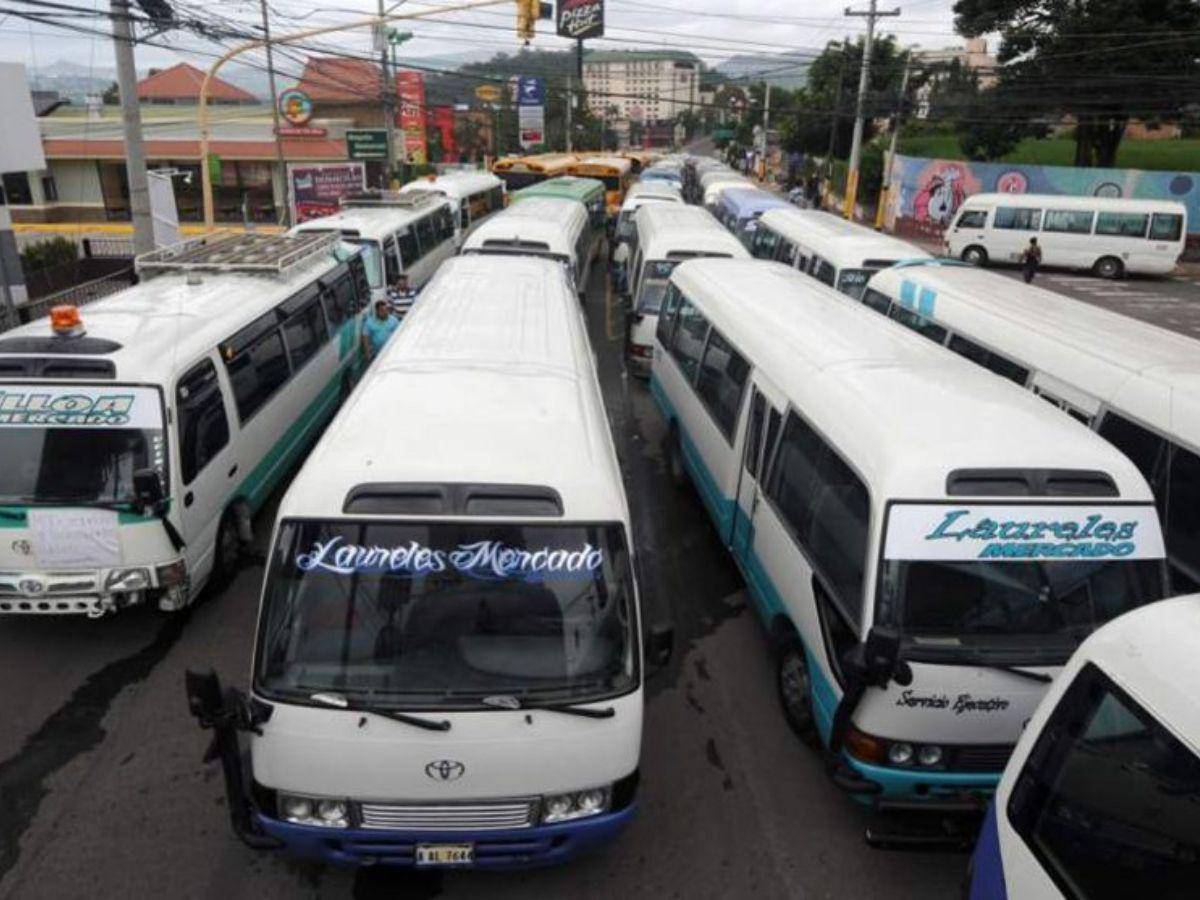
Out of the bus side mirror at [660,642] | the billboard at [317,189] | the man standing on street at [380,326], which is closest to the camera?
the bus side mirror at [660,642]

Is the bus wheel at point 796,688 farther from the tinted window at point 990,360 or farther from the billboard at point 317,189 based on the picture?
the billboard at point 317,189

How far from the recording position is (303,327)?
10289 mm

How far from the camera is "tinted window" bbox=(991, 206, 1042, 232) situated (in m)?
27.7

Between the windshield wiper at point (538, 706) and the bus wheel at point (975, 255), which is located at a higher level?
the windshield wiper at point (538, 706)

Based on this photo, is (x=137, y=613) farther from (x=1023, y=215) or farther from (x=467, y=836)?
(x=1023, y=215)

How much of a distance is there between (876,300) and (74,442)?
982 cm

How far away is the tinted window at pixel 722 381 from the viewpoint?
7840mm

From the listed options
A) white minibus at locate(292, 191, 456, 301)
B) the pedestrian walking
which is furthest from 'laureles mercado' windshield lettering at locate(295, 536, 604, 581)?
the pedestrian walking

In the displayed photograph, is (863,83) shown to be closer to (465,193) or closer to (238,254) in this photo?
(465,193)

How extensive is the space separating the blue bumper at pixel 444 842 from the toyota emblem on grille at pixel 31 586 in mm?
3141

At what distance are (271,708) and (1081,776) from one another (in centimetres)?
339

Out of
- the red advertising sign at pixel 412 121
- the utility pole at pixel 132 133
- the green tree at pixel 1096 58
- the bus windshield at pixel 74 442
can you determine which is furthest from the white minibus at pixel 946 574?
the red advertising sign at pixel 412 121

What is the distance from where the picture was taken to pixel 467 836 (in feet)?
13.6

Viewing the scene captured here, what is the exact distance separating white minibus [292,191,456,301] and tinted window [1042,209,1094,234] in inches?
763
